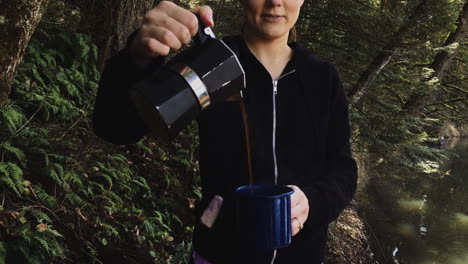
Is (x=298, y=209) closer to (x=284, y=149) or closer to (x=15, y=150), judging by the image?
(x=284, y=149)

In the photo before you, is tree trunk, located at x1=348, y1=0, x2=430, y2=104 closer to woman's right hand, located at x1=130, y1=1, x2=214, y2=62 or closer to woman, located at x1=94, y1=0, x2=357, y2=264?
woman, located at x1=94, y1=0, x2=357, y2=264

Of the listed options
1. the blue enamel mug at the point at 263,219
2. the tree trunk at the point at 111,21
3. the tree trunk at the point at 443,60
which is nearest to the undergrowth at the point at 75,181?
the tree trunk at the point at 111,21

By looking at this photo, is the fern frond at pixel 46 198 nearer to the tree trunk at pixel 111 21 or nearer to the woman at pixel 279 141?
the woman at pixel 279 141

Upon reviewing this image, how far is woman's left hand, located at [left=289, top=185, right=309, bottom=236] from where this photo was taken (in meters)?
1.42

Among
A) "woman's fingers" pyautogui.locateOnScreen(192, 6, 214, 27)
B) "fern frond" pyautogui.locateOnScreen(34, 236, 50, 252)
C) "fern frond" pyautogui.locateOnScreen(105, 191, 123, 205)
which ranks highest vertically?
"woman's fingers" pyautogui.locateOnScreen(192, 6, 214, 27)

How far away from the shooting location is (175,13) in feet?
3.84

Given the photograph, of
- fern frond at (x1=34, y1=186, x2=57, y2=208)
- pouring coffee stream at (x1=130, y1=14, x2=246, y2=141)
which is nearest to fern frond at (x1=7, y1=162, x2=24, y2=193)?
fern frond at (x1=34, y1=186, x2=57, y2=208)

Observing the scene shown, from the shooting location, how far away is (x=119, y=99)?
51.4 inches

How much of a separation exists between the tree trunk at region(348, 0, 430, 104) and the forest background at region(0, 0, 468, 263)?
2 cm

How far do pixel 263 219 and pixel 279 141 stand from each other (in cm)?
45

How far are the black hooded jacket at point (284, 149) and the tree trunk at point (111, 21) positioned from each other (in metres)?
3.84

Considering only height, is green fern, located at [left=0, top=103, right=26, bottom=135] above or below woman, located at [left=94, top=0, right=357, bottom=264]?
below

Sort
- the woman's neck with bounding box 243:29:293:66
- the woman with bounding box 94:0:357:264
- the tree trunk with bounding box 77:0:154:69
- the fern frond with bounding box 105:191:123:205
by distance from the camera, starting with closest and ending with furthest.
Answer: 1. the woman with bounding box 94:0:357:264
2. the woman's neck with bounding box 243:29:293:66
3. the fern frond with bounding box 105:191:123:205
4. the tree trunk with bounding box 77:0:154:69

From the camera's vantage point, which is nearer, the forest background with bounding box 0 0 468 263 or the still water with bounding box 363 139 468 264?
the forest background with bounding box 0 0 468 263
